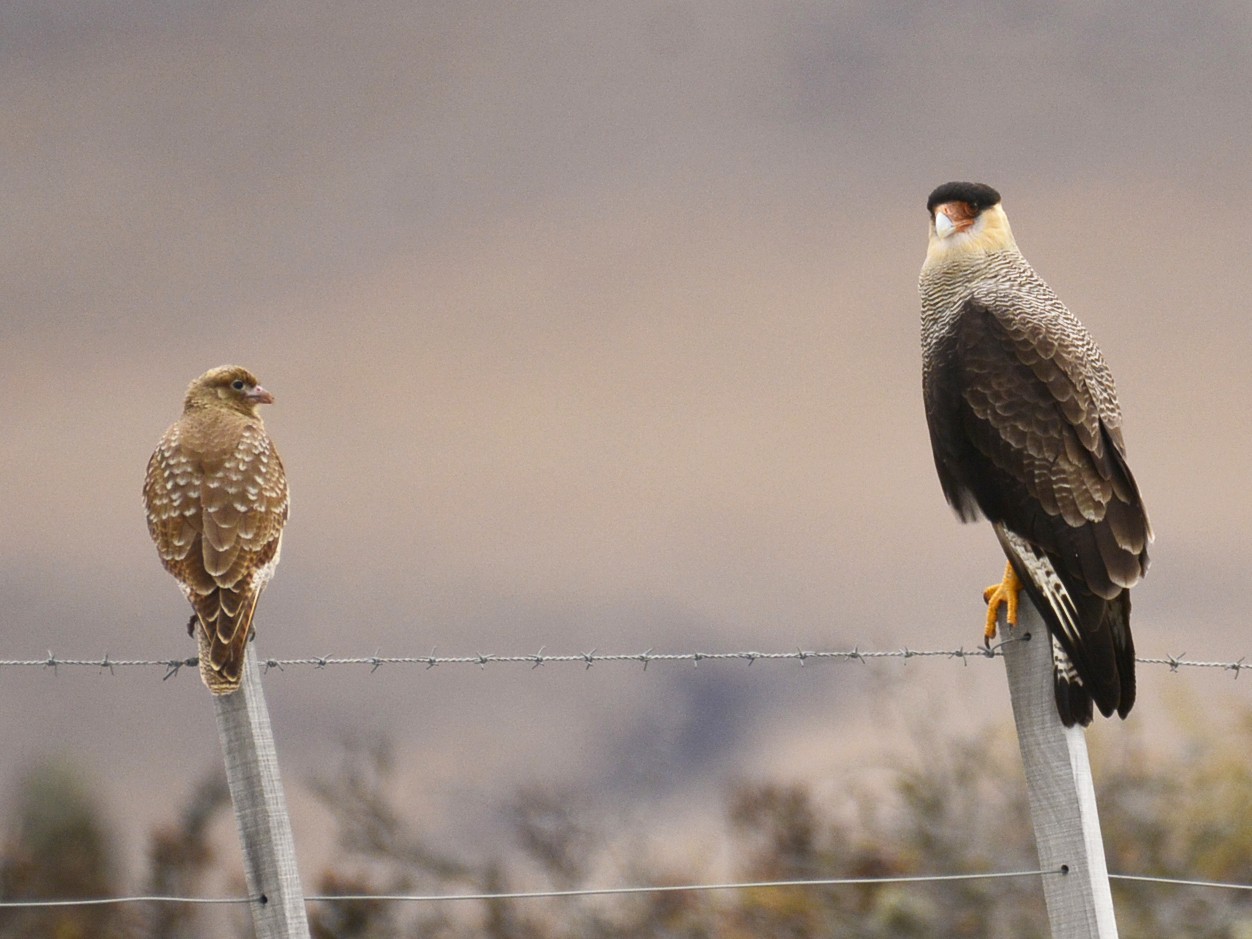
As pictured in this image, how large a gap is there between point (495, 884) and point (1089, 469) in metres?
4.27

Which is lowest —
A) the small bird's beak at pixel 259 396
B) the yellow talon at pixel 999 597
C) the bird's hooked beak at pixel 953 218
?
the yellow talon at pixel 999 597

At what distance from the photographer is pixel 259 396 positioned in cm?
498

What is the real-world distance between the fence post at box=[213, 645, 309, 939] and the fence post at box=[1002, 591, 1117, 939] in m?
1.56

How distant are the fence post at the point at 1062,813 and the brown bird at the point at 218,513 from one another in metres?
1.76

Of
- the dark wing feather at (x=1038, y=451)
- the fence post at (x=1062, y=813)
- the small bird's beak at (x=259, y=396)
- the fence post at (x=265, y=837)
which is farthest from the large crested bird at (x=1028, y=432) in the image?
the small bird's beak at (x=259, y=396)

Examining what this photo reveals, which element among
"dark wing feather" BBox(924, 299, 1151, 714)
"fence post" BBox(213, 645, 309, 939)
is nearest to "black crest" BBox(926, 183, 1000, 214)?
"dark wing feather" BBox(924, 299, 1151, 714)

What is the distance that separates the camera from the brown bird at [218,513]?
3791mm

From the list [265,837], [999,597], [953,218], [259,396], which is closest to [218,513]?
[259,396]

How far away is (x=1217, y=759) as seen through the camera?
8180 mm

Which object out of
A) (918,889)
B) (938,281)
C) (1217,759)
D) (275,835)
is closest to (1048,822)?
(275,835)

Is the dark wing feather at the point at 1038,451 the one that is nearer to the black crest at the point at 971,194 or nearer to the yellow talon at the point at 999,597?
the yellow talon at the point at 999,597

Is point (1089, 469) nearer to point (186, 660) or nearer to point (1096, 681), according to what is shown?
point (1096, 681)

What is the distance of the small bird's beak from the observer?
196 inches

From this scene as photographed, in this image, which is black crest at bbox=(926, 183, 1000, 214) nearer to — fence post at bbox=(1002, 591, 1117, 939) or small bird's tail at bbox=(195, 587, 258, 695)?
fence post at bbox=(1002, 591, 1117, 939)
